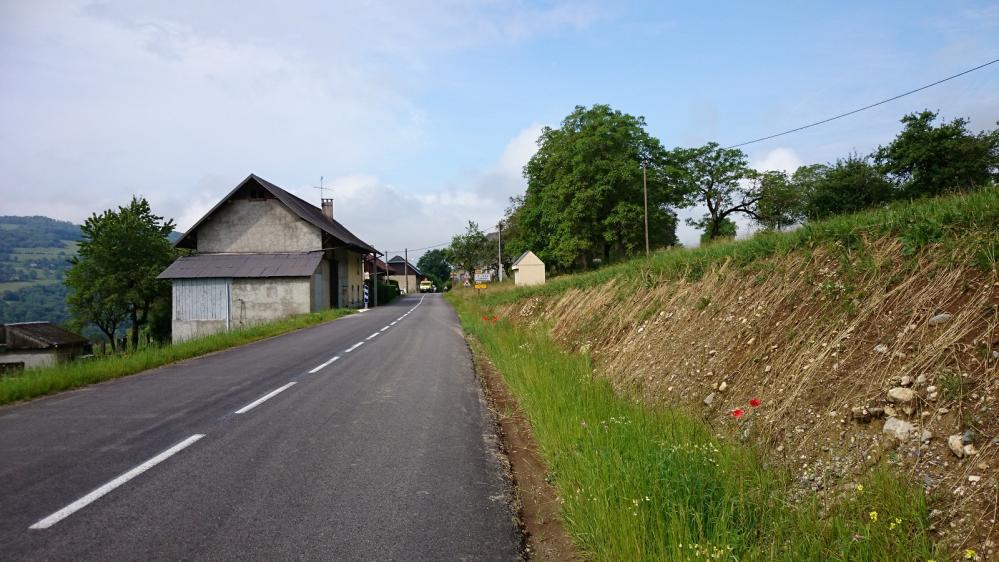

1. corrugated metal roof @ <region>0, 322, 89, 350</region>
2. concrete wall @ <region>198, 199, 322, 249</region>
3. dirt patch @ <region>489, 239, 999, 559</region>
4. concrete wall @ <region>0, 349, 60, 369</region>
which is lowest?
concrete wall @ <region>0, 349, 60, 369</region>

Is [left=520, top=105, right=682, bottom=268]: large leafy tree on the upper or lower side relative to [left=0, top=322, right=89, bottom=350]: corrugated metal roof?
upper

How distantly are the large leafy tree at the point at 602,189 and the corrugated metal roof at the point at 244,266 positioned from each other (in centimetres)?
2012

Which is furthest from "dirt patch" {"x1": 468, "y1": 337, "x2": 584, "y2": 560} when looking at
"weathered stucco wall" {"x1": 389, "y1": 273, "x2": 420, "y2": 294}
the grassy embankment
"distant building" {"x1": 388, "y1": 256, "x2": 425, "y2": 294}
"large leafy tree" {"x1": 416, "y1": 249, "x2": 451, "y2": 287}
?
"large leafy tree" {"x1": 416, "y1": 249, "x2": 451, "y2": 287}

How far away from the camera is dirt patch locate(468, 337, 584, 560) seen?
3232 mm

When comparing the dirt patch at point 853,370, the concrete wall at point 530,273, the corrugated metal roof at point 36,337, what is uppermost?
the concrete wall at point 530,273

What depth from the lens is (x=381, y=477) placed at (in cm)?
430

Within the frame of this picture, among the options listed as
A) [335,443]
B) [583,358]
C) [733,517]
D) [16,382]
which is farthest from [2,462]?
[583,358]

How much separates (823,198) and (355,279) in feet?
119

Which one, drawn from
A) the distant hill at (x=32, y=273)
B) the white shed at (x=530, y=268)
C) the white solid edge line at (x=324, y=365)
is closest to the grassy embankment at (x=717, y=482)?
the white solid edge line at (x=324, y=365)

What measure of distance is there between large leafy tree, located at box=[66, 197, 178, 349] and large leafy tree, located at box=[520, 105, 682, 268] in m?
30.8

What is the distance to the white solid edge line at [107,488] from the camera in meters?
3.41

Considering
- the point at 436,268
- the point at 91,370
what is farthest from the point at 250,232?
the point at 436,268

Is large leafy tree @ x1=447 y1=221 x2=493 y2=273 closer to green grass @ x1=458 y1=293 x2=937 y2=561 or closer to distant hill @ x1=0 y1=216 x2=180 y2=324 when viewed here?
distant hill @ x1=0 y1=216 x2=180 y2=324

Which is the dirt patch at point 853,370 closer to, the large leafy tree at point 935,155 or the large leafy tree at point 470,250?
the large leafy tree at point 935,155
